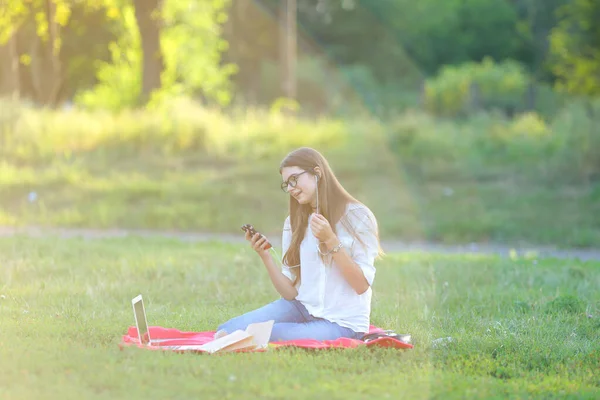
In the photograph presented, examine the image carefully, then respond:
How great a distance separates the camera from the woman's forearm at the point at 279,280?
612cm

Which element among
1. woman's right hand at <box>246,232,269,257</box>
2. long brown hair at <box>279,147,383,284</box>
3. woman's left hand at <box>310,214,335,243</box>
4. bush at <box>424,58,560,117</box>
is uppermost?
bush at <box>424,58,560,117</box>

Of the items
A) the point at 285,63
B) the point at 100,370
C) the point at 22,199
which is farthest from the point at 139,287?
the point at 285,63

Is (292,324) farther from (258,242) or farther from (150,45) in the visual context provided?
(150,45)

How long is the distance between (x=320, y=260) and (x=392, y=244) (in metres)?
7.76

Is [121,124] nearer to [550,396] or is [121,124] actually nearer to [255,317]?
[255,317]

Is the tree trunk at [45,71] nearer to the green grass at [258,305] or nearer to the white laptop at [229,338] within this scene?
the green grass at [258,305]

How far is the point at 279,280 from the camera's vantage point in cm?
619

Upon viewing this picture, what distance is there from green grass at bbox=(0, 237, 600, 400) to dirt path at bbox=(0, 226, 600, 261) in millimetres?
1655

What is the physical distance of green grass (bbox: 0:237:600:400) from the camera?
4.98 m

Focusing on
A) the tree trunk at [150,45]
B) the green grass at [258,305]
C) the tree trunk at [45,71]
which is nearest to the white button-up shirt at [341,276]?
the green grass at [258,305]

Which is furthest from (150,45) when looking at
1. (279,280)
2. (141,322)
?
(141,322)

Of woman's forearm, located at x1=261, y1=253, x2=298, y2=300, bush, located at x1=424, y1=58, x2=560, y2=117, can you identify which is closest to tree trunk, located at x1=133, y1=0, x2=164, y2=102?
bush, located at x1=424, y1=58, x2=560, y2=117

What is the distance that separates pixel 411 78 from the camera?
5238 centimetres

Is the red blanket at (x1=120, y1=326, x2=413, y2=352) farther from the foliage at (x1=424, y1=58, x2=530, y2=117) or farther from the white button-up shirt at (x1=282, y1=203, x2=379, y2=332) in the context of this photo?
the foliage at (x1=424, y1=58, x2=530, y2=117)
